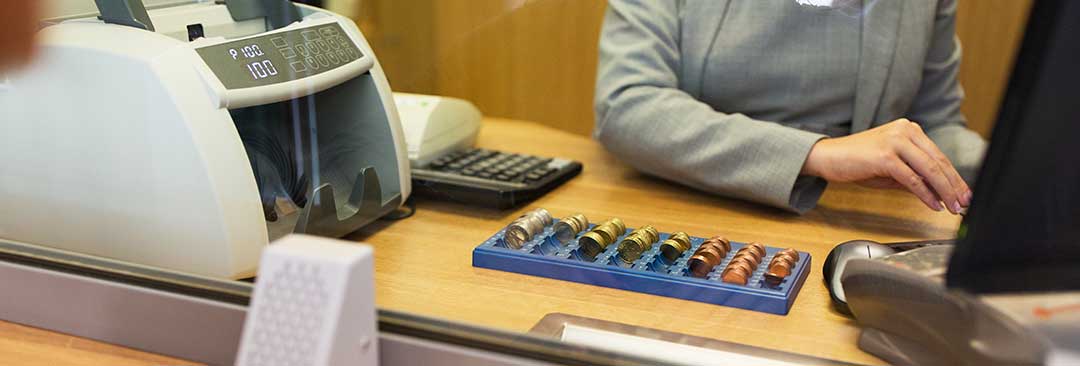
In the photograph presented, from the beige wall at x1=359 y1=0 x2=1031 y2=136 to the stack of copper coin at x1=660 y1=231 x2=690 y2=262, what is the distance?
0.72ft

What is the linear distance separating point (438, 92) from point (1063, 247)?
0.65m

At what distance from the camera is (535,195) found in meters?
0.87

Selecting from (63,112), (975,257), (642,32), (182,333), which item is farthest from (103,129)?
(975,257)

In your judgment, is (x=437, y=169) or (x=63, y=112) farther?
(x=437, y=169)

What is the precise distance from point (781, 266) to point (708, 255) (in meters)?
0.05

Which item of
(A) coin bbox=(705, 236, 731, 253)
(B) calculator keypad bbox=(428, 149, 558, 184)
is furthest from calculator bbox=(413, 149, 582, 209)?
(A) coin bbox=(705, 236, 731, 253)

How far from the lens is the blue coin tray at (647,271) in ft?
2.07

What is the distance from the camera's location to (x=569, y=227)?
739 millimetres

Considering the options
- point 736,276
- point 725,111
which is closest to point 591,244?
point 736,276

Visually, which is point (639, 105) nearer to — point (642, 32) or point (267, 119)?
point (642, 32)

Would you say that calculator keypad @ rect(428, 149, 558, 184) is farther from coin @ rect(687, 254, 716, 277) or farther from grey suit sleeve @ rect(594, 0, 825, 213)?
coin @ rect(687, 254, 716, 277)

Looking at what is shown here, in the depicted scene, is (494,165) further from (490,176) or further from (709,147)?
(709,147)

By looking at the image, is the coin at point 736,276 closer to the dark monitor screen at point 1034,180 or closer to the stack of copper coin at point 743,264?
the stack of copper coin at point 743,264

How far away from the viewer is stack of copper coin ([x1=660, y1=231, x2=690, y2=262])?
680 mm
